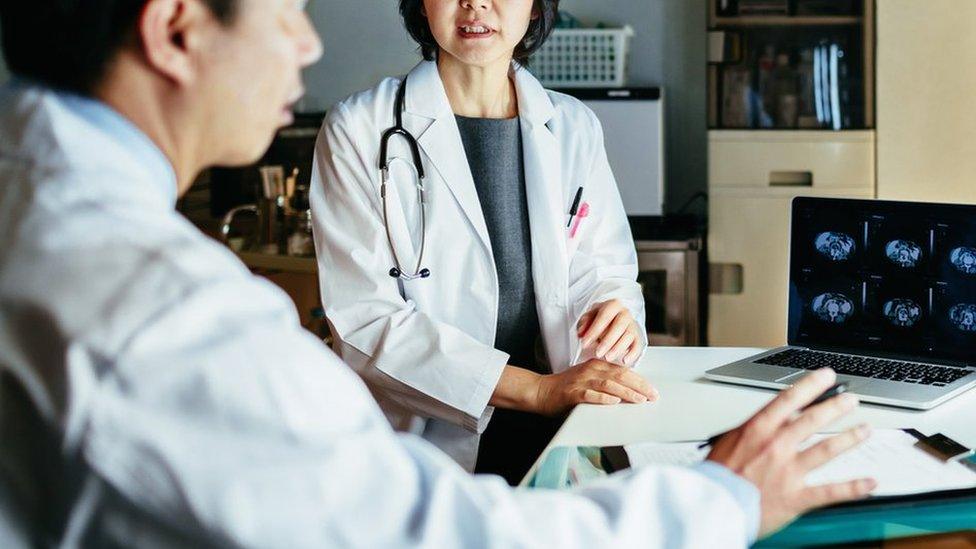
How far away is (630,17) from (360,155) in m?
Result: 2.37

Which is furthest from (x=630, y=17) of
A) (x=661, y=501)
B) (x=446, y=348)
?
(x=661, y=501)

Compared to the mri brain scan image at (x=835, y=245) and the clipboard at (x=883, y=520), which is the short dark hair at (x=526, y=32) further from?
the clipboard at (x=883, y=520)

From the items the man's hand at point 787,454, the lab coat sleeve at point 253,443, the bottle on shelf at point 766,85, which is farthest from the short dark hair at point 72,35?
the bottle on shelf at point 766,85

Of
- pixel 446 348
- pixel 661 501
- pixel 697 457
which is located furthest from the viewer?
pixel 446 348

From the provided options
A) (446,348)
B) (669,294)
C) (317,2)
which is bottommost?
(669,294)

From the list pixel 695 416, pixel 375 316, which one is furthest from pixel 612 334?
pixel 375 316

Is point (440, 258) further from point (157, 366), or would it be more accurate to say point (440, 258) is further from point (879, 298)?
point (157, 366)

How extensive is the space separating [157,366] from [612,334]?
1.16 metres

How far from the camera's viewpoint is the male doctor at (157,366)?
0.67m

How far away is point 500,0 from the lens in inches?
74.0

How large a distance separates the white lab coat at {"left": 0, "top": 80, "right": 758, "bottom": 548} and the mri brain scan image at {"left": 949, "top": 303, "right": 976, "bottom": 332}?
1.13m

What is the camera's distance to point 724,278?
12.4ft

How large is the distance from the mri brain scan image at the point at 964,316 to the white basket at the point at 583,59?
7.20ft

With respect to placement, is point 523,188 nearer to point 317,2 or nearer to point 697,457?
point 697,457
